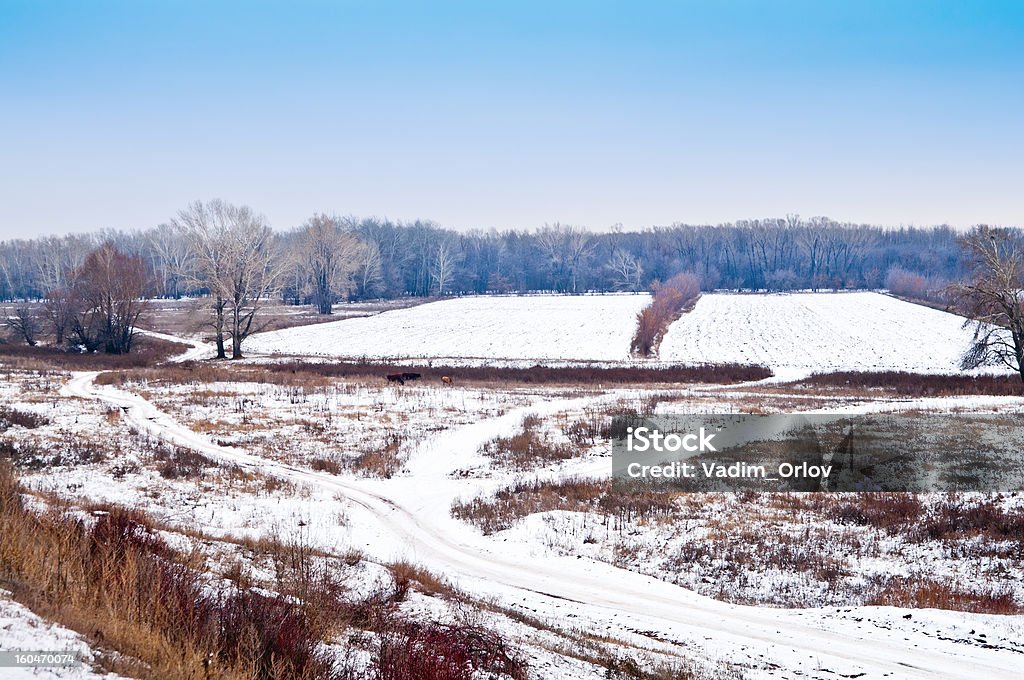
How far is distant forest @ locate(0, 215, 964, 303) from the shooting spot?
149875 millimetres

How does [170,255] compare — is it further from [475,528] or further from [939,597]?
[939,597]

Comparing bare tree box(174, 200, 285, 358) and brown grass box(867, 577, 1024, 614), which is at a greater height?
bare tree box(174, 200, 285, 358)

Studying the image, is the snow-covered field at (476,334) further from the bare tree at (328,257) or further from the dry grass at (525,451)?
the dry grass at (525,451)

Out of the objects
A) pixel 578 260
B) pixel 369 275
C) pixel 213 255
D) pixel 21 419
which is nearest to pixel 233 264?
pixel 213 255

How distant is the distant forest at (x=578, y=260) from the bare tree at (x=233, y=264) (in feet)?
221

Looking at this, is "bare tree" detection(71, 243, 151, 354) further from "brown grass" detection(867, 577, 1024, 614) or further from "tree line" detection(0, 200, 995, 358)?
"brown grass" detection(867, 577, 1024, 614)

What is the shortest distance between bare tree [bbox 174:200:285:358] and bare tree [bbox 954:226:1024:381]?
52893mm

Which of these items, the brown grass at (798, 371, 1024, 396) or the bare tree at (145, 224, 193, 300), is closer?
the brown grass at (798, 371, 1024, 396)

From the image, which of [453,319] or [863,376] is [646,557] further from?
[453,319]

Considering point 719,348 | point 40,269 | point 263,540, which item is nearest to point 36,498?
point 263,540

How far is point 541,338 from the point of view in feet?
259

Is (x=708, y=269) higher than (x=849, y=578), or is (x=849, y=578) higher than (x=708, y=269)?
(x=708, y=269)

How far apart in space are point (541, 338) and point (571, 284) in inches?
3538

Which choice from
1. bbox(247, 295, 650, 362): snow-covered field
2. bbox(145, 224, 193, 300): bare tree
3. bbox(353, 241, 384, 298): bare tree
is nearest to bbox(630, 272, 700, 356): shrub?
bbox(247, 295, 650, 362): snow-covered field
